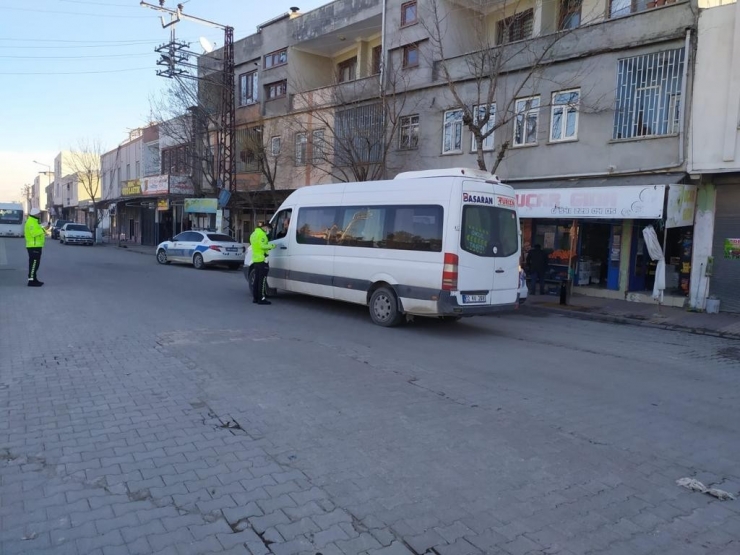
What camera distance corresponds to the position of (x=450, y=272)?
374 inches

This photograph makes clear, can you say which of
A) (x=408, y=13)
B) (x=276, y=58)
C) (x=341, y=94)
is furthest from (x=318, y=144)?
(x=276, y=58)

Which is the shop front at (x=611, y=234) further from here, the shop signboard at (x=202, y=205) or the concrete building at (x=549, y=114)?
the shop signboard at (x=202, y=205)

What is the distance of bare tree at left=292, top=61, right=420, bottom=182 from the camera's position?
20969 millimetres

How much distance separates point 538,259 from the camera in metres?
16.7

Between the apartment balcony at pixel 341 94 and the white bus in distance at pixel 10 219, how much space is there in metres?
35.2

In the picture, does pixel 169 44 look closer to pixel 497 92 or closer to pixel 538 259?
pixel 497 92

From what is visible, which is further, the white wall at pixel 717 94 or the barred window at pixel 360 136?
the barred window at pixel 360 136

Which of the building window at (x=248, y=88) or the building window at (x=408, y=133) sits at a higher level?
the building window at (x=248, y=88)

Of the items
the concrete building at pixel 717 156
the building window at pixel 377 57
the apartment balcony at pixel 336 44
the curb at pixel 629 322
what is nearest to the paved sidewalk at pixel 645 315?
the curb at pixel 629 322

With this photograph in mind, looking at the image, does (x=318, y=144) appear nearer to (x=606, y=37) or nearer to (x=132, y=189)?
(x=606, y=37)

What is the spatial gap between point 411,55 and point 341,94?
323 centimetres

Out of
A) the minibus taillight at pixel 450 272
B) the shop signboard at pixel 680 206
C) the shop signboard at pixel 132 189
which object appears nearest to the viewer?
the minibus taillight at pixel 450 272

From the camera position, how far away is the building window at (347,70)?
27500 millimetres

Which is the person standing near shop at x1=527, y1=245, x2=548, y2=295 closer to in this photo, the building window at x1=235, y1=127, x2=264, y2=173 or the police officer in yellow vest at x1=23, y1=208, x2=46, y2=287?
the police officer in yellow vest at x1=23, y1=208, x2=46, y2=287
